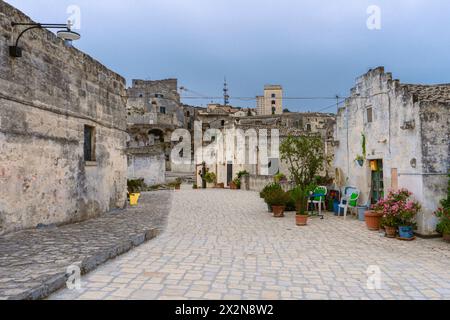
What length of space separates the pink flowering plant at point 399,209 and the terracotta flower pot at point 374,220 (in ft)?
2.02

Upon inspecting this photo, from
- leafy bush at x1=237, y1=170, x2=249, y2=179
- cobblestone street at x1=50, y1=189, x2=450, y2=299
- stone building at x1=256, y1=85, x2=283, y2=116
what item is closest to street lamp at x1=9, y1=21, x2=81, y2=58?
cobblestone street at x1=50, y1=189, x2=450, y2=299

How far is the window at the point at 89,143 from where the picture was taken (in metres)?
10.7

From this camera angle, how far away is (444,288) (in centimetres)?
513

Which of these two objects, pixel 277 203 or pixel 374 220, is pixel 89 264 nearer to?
pixel 374 220

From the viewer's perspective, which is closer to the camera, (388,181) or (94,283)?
(94,283)

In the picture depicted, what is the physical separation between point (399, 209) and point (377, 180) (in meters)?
2.78

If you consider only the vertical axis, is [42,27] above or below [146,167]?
above

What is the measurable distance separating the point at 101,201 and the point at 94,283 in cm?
688

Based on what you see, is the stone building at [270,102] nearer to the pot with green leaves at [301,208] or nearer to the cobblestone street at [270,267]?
the pot with green leaves at [301,208]

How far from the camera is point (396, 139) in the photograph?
33.3 ft

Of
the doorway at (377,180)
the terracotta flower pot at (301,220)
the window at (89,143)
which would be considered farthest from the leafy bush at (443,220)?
the window at (89,143)

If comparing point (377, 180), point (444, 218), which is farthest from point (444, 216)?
point (377, 180)
